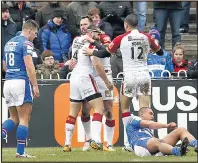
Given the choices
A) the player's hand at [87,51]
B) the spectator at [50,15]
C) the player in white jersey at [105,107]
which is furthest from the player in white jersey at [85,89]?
→ the spectator at [50,15]

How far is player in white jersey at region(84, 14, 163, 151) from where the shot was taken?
16469mm

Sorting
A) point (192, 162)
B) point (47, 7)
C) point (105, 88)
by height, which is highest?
point (47, 7)

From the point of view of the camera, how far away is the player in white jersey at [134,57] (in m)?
16.5

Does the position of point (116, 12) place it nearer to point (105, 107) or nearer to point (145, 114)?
point (105, 107)

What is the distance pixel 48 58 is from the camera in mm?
19422

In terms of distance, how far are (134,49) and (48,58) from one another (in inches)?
131

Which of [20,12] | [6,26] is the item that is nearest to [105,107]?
[6,26]

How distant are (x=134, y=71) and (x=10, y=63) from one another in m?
2.27

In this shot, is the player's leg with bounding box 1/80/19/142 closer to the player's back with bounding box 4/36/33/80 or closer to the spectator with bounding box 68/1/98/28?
the player's back with bounding box 4/36/33/80

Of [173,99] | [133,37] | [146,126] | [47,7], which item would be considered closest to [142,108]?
[146,126]

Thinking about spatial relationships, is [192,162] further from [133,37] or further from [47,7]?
[47,7]

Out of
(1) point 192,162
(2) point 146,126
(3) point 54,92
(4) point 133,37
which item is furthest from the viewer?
(3) point 54,92

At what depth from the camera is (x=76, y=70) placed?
668 inches

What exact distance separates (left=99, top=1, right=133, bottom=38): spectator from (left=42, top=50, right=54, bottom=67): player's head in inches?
90.0
